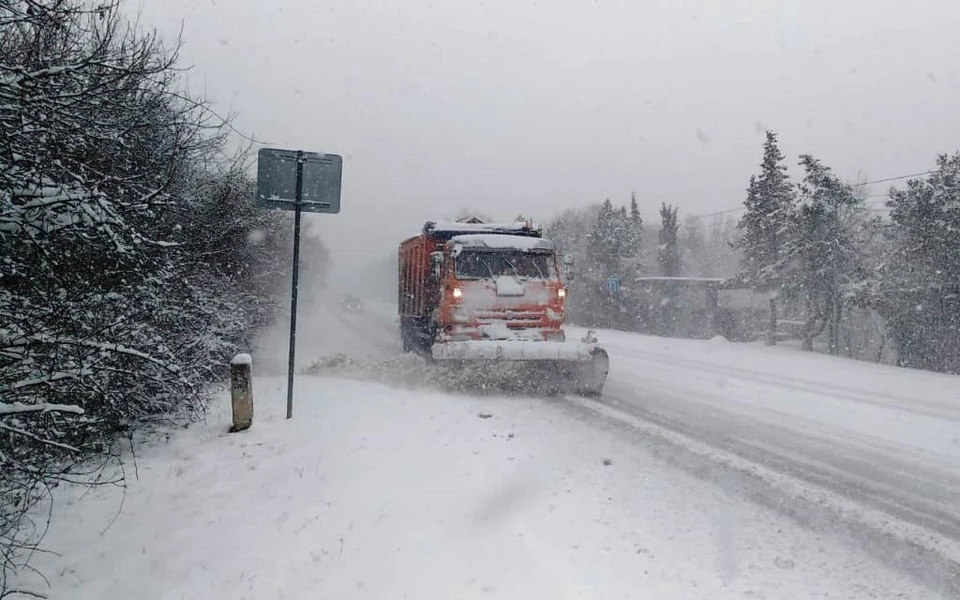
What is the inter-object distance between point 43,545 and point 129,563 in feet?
2.70

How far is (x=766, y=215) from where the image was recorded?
2909cm

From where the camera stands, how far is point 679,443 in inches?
279

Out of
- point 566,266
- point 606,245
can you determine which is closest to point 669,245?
point 606,245

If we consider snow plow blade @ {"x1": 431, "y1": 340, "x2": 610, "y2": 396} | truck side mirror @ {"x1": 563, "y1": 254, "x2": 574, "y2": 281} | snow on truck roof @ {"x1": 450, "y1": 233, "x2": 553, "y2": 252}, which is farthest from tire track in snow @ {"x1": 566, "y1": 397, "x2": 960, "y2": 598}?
snow on truck roof @ {"x1": 450, "y1": 233, "x2": 553, "y2": 252}

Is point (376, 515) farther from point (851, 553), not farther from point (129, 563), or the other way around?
point (851, 553)

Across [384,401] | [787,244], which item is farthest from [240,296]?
[787,244]

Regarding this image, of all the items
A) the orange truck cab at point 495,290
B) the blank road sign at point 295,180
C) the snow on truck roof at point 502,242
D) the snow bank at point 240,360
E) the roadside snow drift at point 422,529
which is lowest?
the roadside snow drift at point 422,529

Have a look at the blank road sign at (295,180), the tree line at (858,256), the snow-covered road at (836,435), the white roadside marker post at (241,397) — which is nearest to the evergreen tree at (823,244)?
the tree line at (858,256)

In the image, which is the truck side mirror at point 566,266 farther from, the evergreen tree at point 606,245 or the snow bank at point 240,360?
the evergreen tree at point 606,245

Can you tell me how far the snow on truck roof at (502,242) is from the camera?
36.2 ft

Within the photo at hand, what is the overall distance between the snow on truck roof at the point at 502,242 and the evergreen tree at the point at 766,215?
19347mm

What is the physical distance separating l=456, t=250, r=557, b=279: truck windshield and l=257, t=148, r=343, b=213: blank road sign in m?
3.68

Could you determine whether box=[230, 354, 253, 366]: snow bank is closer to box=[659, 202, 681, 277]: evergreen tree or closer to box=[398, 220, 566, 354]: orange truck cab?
box=[398, 220, 566, 354]: orange truck cab

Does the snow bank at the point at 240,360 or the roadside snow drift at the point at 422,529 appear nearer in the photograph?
the roadside snow drift at the point at 422,529
